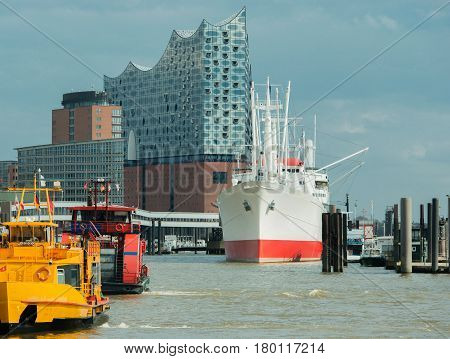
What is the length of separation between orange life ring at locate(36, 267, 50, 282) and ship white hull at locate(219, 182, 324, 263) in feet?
257

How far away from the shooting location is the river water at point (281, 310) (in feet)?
143

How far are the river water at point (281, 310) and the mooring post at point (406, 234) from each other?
1212cm

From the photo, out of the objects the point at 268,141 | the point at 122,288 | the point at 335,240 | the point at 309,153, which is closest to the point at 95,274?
the point at 122,288

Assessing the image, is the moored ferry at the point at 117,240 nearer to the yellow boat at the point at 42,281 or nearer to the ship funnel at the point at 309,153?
the yellow boat at the point at 42,281

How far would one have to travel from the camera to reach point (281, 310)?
53.5 metres

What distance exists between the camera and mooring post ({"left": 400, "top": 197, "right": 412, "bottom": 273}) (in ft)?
307

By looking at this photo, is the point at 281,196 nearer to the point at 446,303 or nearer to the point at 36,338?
the point at 446,303

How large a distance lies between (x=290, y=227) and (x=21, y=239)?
3196 inches

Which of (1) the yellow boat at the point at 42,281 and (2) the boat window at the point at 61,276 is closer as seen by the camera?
(1) the yellow boat at the point at 42,281

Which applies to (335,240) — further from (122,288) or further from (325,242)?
(122,288)

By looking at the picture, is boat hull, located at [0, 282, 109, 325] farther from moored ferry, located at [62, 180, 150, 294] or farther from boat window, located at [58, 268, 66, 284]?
moored ferry, located at [62, 180, 150, 294]

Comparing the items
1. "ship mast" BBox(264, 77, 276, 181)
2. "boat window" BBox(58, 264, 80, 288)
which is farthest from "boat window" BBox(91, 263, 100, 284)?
"ship mast" BBox(264, 77, 276, 181)

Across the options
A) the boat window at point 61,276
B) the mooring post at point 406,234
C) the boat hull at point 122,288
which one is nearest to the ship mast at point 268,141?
the mooring post at point 406,234

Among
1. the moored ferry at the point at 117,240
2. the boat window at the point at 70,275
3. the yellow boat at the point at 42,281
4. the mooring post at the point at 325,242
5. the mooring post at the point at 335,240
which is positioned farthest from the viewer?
the mooring post at the point at 335,240
